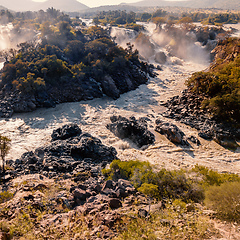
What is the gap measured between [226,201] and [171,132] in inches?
530

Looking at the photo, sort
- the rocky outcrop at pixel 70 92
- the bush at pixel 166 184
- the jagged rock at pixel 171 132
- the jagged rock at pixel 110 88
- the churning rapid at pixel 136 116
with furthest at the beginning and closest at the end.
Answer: the jagged rock at pixel 110 88
the rocky outcrop at pixel 70 92
the jagged rock at pixel 171 132
the churning rapid at pixel 136 116
the bush at pixel 166 184

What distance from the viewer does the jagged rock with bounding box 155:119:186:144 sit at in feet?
66.5

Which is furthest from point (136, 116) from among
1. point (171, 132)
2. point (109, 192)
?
point (109, 192)

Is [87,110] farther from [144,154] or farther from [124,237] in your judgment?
[124,237]

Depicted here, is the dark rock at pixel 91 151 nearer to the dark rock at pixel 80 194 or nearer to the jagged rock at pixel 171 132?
the dark rock at pixel 80 194

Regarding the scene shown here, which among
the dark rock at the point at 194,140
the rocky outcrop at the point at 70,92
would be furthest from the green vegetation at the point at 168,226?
the rocky outcrop at the point at 70,92

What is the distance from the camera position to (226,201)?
769 centimetres

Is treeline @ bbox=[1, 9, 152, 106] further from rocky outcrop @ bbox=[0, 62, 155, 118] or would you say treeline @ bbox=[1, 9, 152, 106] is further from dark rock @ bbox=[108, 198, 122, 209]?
dark rock @ bbox=[108, 198, 122, 209]

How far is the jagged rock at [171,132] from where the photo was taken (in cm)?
2028

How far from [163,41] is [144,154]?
72944 millimetres

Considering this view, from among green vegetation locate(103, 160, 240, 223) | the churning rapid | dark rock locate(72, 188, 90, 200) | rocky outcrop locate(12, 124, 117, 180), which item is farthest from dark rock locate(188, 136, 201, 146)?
dark rock locate(72, 188, 90, 200)

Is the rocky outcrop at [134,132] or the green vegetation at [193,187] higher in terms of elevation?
the green vegetation at [193,187]

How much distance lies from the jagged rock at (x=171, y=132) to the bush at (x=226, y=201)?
39.0ft

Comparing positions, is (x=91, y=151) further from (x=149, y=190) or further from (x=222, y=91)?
(x=222, y=91)
